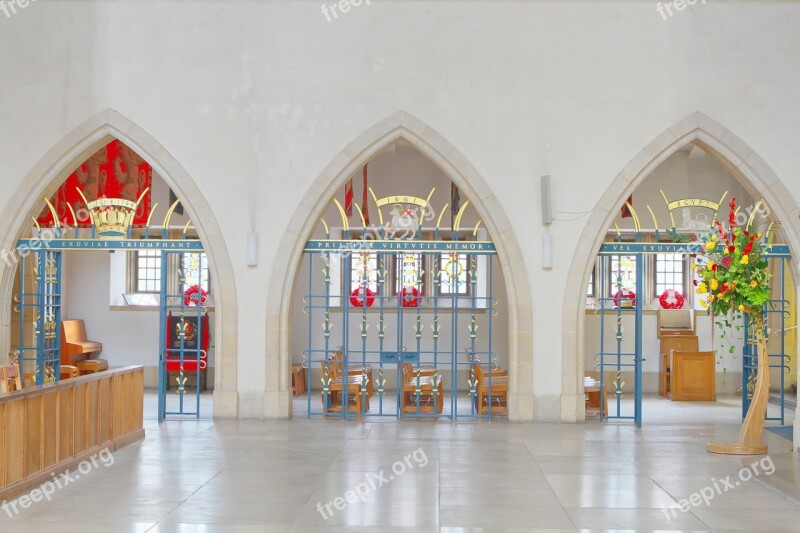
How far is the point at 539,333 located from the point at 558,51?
310cm

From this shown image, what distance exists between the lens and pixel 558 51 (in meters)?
10.5

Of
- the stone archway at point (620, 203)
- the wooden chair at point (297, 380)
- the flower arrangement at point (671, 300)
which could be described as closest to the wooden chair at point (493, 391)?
the stone archway at point (620, 203)

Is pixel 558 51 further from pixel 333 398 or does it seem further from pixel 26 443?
pixel 26 443

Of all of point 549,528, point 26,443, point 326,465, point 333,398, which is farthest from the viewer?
point 333,398

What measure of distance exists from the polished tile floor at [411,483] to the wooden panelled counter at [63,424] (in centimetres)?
23

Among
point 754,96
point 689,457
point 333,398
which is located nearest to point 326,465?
point 689,457

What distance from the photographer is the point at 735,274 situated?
824 cm

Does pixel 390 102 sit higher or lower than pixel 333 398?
higher

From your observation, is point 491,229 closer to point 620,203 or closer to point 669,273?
point 620,203

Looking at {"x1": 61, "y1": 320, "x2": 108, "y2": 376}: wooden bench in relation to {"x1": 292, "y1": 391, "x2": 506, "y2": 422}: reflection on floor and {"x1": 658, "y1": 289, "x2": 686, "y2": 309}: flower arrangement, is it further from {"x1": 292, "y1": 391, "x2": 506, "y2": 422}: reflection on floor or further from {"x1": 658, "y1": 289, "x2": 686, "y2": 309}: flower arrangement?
{"x1": 658, "y1": 289, "x2": 686, "y2": 309}: flower arrangement

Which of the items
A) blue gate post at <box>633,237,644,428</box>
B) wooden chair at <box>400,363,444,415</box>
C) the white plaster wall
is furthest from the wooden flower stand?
wooden chair at <box>400,363,444,415</box>

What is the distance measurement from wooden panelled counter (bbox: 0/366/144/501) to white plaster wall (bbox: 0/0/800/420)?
2.08 metres

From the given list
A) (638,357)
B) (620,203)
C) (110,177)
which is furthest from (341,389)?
(110,177)

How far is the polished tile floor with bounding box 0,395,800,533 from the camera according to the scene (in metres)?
5.82
